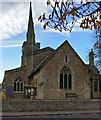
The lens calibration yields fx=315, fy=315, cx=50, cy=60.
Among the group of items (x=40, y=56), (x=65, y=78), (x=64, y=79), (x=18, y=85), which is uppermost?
(x=40, y=56)

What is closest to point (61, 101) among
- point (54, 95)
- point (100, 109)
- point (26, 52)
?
point (100, 109)

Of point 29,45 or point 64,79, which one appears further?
point 29,45

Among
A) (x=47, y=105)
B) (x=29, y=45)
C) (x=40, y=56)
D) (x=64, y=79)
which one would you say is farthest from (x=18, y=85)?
(x=47, y=105)

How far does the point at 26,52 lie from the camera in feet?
202

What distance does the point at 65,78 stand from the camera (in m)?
48.2

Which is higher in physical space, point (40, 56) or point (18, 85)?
point (40, 56)

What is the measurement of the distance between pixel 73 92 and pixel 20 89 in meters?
11.4

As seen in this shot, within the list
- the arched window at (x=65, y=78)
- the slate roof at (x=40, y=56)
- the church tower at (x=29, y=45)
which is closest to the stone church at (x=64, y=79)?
the arched window at (x=65, y=78)

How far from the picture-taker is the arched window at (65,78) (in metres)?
47.8

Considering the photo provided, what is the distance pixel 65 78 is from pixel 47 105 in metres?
13.1

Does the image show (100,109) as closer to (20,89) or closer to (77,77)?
(77,77)

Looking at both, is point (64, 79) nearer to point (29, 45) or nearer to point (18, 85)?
point (18, 85)

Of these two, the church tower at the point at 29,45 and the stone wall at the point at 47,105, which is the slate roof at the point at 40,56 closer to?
the church tower at the point at 29,45

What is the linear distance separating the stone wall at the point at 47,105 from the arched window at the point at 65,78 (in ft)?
34.0
